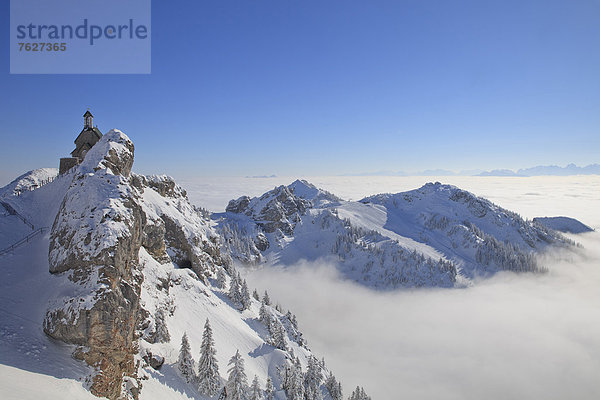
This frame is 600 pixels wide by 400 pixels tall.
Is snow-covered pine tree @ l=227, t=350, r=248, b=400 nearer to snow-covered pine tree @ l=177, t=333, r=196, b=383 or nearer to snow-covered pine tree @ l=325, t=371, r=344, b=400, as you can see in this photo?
snow-covered pine tree @ l=177, t=333, r=196, b=383

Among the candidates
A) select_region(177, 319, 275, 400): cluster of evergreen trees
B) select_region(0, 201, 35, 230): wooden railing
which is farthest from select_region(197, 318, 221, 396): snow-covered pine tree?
select_region(0, 201, 35, 230): wooden railing

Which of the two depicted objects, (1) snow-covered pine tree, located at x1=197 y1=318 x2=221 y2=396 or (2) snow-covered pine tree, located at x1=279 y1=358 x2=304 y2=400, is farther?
(2) snow-covered pine tree, located at x1=279 y1=358 x2=304 y2=400

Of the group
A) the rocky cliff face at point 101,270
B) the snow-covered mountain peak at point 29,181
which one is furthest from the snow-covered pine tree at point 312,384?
the snow-covered mountain peak at point 29,181

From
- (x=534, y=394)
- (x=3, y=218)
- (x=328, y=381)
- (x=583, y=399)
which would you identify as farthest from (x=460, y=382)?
(x=3, y=218)

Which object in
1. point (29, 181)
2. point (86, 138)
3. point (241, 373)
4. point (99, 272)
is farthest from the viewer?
point (29, 181)

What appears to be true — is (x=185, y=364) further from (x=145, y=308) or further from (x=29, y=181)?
(x=29, y=181)

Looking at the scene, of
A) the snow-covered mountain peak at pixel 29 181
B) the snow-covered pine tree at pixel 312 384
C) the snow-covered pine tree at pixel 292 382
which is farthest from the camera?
the snow-covered mountain peak at pixel 29 181

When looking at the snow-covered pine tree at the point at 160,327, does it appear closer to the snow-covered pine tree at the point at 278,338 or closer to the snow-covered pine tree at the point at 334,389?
the snow-covered pine tree at the point at 278,338

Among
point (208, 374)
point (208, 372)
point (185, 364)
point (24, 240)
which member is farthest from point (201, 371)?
point (24, 240)

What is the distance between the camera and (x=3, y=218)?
38656mm

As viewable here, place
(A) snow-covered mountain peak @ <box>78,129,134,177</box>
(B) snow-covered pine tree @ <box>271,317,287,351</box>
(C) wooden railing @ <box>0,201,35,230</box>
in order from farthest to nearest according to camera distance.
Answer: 1. (B) snow-covered pine tree @ <box>271,317,287,351</box>
2. (C) wooden railing @ <box>0,201,35,230</box>
3. (A) snow-covered mountain peak @ <box>78,129,134,177</box>

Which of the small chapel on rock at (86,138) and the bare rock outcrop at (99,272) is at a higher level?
the small chapel on rock at (86,138)

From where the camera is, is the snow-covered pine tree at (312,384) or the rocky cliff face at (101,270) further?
the snow-covered pine tree at (312,384)

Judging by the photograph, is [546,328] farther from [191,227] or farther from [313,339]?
[191,227]
